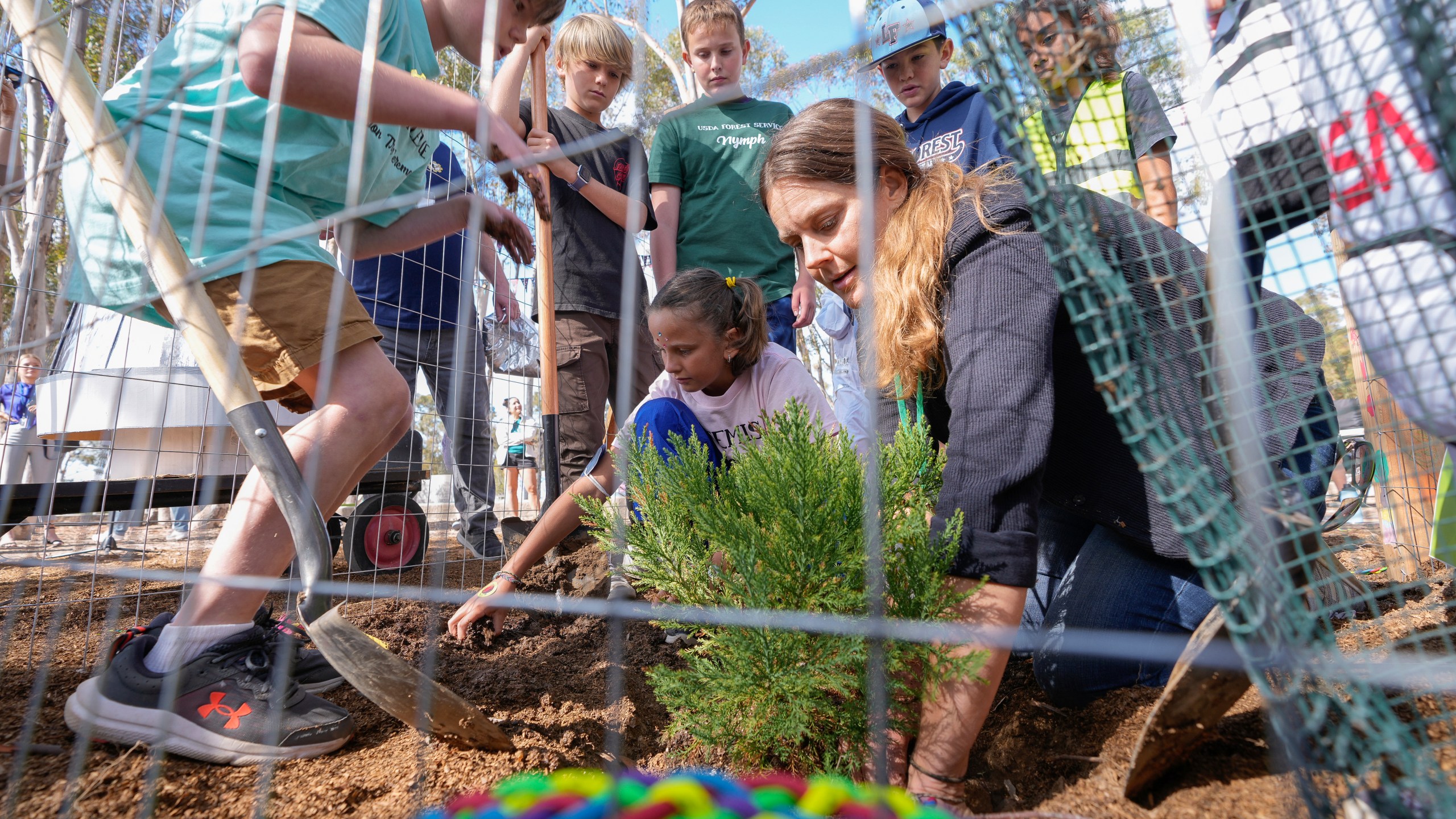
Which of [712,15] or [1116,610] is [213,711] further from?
[712,15]

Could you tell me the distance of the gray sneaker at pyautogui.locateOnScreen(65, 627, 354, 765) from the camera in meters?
1.27

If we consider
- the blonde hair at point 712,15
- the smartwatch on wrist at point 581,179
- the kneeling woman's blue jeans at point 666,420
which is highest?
the blonde hair at point 712,15

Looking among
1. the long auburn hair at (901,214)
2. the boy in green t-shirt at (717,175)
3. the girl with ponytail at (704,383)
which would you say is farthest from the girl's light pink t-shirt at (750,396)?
the long auburn hair at (901,214)

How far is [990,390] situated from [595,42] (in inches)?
92.9

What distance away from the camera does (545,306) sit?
2559mm

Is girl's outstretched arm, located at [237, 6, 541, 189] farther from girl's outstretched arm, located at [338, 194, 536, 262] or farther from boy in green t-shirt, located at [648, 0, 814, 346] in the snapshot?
boy in green t-shirt, located at [648, 0, 814, 346]

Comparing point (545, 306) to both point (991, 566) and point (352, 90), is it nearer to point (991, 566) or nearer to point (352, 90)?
point (352, 90)

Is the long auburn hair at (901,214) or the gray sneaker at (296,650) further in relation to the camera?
the gray sneaker at (296,650)

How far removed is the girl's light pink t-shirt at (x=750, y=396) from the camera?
7.35 feet

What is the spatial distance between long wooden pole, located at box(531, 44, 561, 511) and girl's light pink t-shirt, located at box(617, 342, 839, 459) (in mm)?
380

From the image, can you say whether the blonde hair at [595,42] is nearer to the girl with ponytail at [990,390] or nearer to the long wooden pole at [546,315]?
the long wooden pole at [546,315]

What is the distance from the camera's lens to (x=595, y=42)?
2.86 meters

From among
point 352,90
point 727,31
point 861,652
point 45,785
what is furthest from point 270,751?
point 727,31

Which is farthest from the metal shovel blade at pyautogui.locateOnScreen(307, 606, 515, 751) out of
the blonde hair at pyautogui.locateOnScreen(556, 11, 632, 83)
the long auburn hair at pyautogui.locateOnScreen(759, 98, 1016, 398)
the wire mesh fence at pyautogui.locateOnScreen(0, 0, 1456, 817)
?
the blonde hair at pyautogui.locateOnScreen(556, 11, 632, 83)
